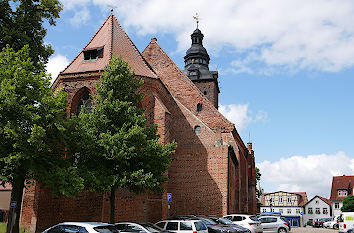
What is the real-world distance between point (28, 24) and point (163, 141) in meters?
9.92

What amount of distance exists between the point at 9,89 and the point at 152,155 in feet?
22.0

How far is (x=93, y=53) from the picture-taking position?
2417cm

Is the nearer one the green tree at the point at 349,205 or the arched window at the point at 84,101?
the arched window at the point at 84,101

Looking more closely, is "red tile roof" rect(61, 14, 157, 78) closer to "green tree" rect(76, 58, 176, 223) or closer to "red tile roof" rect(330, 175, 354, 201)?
"green tree" rect(76, 58, 176, 223)

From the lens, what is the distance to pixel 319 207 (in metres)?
77.9

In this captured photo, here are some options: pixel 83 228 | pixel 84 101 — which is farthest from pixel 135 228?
pixel 84 101

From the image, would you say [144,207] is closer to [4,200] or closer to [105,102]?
[105,102]

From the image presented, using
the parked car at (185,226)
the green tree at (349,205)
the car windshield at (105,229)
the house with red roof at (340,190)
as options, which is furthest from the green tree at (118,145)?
the house with red roof at (340,190)

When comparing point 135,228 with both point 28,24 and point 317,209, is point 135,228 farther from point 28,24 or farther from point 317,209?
point 317,209

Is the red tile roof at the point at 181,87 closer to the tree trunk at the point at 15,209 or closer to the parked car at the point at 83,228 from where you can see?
the tree trunk at the point at 15,209

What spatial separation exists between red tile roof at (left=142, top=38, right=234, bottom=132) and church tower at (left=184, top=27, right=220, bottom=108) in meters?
13.8

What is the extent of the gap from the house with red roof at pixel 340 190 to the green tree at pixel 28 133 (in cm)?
6678

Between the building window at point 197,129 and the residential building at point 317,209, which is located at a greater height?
the building window at point 197,129

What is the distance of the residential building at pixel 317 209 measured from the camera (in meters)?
77.0
